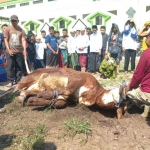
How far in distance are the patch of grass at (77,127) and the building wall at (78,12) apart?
15.9 meters

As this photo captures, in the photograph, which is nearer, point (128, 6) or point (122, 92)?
point (122, 92)

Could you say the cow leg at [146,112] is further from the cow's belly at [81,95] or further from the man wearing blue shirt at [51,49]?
the man wearing blue shirt at [51,49]

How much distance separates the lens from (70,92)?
472 centimetres

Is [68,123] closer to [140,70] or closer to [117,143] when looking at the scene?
[117,143]

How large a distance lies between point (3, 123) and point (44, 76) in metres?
1.29

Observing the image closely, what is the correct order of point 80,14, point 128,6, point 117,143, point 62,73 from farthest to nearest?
point 80,14
point 128,6
point 62,73
point 117,143

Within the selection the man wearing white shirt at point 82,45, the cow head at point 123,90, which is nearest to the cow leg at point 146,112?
the cow head at point 123,90

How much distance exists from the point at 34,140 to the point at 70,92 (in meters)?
1.39

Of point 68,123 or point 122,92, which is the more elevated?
point 122,92

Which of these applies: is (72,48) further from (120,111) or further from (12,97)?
(120,111)

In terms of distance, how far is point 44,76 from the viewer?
5125 mm

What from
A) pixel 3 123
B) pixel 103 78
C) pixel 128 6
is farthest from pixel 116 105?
pixel 128 6

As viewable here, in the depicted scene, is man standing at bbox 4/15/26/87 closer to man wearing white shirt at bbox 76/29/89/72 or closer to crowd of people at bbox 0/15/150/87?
crowd of people at bbox 0/15/150/87

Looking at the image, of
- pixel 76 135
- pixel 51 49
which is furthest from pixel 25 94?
pixel 51 49
